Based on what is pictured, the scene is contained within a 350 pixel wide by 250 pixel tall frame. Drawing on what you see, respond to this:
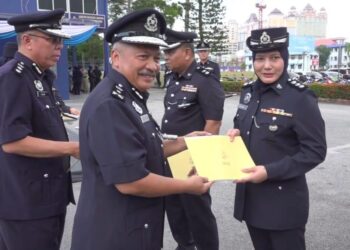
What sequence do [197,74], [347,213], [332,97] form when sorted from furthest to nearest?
[332,97]
[347,213]
[197,74]

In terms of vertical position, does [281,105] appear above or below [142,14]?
below

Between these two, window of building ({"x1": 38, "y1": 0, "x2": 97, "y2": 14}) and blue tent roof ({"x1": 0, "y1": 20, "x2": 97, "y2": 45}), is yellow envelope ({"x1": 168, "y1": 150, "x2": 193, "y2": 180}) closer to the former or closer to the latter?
blue tent roof ({"x1": 0, "y1": 20, "x2": 97, "y2": 45})

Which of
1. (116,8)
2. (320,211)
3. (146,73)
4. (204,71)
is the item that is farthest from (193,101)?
(116,8)

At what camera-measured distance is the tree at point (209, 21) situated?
3192cm

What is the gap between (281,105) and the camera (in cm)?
222

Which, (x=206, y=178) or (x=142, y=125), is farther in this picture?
(x=206, y=178)

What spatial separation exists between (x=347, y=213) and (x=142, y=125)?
345 cm

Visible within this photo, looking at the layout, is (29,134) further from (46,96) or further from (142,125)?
(142,125)

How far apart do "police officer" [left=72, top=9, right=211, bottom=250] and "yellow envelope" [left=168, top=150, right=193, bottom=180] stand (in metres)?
0.38

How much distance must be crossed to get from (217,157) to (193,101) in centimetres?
137

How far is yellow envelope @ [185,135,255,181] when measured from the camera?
6.39ft

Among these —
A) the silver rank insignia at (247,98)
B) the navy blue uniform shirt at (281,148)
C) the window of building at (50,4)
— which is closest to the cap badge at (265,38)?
the navy blue uniform shirt at (281,148)

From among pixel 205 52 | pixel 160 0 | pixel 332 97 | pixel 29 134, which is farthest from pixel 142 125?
pixel 160 0

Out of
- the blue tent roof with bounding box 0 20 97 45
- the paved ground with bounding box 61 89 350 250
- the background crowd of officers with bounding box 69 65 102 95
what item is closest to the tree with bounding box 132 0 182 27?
the background crowd of officers with bounding box 69 65 102 95
